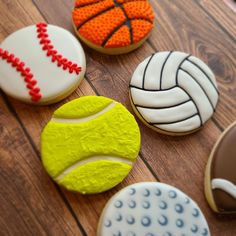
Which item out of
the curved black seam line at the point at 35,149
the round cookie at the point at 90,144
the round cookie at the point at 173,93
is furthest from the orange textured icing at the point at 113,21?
the curved black seam line at the point at 35,149

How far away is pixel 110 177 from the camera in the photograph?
1.04m

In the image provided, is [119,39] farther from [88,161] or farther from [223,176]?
[223,176]

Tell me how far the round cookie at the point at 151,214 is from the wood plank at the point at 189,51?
8cm

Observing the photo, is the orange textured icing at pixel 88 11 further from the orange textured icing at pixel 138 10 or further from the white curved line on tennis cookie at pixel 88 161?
the white curved line on tennis cookie at pixel 88 161

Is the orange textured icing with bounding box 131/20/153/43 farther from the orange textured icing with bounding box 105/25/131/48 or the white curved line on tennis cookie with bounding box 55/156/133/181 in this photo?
the white curved line on tennis cookie with bounding box 55/156/133/181

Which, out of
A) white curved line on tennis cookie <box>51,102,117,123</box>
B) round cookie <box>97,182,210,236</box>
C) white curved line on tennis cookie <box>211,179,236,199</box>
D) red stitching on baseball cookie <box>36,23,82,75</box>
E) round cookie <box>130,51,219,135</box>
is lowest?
white curved line on tennis cookie <box>211,179,236,199</box>

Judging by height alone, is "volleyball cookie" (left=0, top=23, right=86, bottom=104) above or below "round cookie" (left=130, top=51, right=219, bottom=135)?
above

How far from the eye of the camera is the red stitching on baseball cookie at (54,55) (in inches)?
46.6

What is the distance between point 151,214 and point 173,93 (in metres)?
0.40

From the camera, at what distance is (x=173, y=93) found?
1157mm

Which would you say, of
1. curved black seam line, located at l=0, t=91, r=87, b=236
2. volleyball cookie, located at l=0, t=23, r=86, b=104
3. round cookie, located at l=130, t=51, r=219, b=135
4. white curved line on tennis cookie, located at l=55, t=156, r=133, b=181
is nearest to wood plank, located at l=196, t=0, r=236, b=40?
round cookie, located at l=130, t=51, r=219, b=135

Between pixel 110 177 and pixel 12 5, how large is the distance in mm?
780

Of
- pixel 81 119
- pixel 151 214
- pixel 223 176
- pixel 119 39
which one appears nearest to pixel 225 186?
pixel 223 176

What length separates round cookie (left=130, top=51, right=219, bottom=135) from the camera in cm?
113
